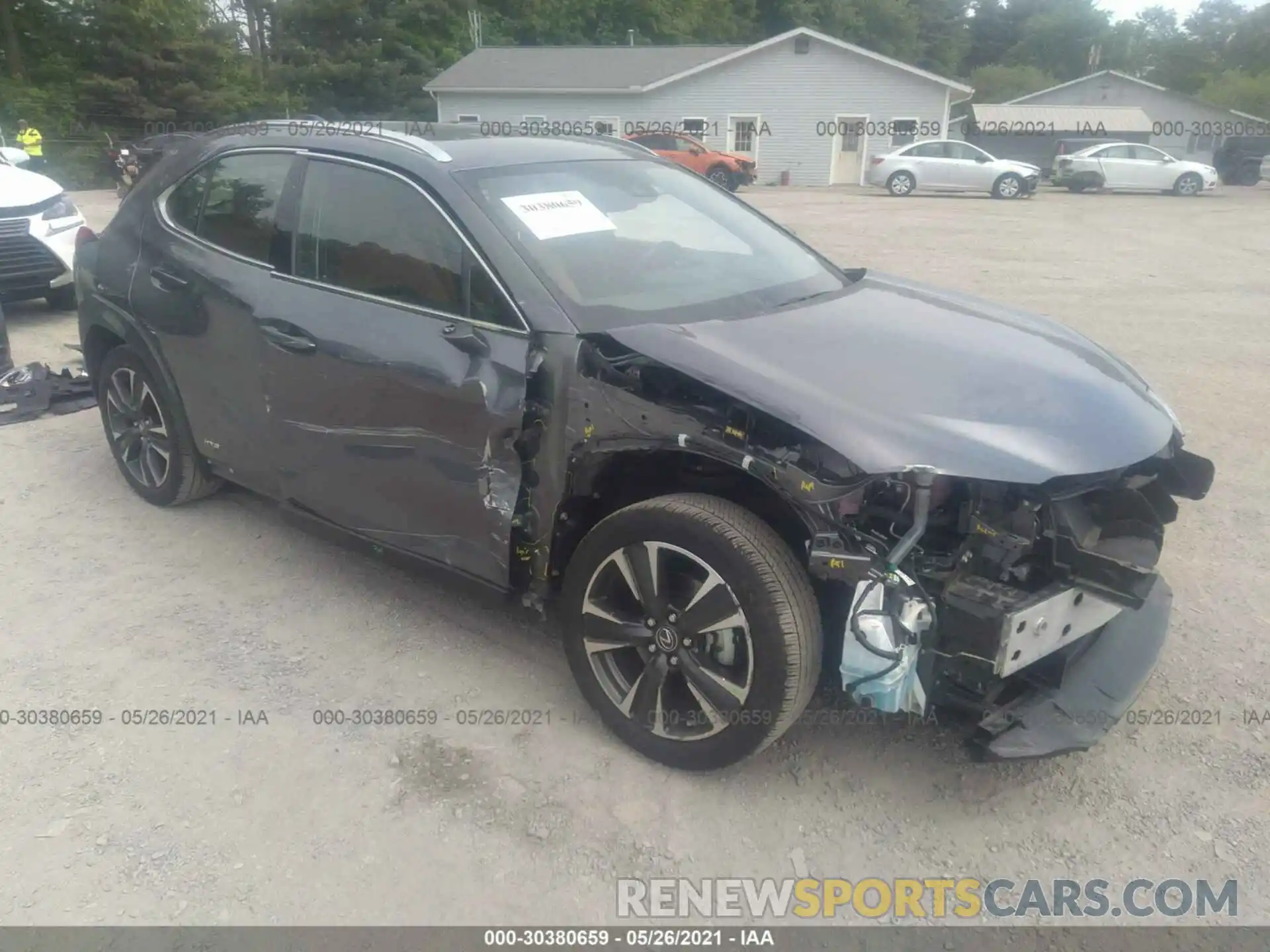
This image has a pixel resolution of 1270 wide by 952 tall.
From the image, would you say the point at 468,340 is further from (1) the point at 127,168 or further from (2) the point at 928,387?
(1) the point at 127,168

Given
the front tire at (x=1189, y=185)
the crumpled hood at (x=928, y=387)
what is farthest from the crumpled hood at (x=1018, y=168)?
the crumpled hood at (x=928, y=387)

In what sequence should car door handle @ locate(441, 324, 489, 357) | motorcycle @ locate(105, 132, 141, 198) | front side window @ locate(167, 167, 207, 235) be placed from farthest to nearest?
motorcycle @ locate(105, 132, 141, 198) → front side window @ locate(167, 167, 207, 235) → car door handle @ locate(441, 324, 489, 357)

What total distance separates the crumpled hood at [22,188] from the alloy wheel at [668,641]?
7231mm

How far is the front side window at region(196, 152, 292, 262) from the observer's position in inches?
147

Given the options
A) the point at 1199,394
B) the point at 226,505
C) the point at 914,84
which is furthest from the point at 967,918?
the point at 914,84

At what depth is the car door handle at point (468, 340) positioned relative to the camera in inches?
117

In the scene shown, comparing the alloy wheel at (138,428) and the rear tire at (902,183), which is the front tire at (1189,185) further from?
the alloy wheel at (138,428)

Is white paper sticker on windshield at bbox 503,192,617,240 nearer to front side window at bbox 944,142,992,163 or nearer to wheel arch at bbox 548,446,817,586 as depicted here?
wheel arch at bbox 548,446,817,586

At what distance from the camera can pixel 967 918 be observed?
2416 millimetres

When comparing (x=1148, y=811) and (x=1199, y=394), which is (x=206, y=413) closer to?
(x=1148, y=811)

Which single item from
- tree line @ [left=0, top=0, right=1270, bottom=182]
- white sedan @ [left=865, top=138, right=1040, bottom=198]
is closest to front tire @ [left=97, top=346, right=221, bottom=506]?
tree line @ [left=0, top=0, right=1270, bottom=182]

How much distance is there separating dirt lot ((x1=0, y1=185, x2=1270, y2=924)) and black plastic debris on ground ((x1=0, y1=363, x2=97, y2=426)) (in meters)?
1.89

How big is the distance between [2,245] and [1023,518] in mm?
8061
